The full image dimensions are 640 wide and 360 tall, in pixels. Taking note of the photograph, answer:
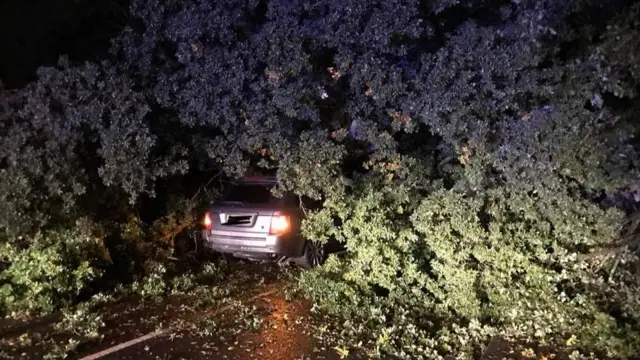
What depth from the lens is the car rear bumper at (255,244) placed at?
8.73 metres

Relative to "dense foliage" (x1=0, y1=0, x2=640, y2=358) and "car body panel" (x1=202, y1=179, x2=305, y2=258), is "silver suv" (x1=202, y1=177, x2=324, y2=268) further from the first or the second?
"dense foliage" (x1=0, y1=0, x2=640, y2=358)

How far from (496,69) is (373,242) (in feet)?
9.42

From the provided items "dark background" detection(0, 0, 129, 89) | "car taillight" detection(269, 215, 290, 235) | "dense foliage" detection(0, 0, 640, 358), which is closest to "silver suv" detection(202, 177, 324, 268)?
"car taillight" detection(269, 215, 290, 235)

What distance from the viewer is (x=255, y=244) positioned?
28.9 ft

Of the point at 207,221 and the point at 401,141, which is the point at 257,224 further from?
the point at 401,141

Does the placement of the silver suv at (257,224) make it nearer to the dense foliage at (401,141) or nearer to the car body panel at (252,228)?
the car body panel at (252,228)

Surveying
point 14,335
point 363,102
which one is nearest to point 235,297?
point 14,335

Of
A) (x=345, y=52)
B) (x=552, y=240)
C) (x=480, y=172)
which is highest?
(x=345, y=52)

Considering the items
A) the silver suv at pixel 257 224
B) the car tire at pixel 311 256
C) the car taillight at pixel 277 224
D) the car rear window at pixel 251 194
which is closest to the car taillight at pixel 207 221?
the silver suv at pixel 257 224

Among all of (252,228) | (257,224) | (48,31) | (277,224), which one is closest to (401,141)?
(277,224)

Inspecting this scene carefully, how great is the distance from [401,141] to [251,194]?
8.54 ft

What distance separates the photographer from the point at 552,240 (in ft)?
23.3

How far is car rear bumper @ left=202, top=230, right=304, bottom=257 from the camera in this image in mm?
8734

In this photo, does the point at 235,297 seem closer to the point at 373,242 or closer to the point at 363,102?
the point at 373,242
